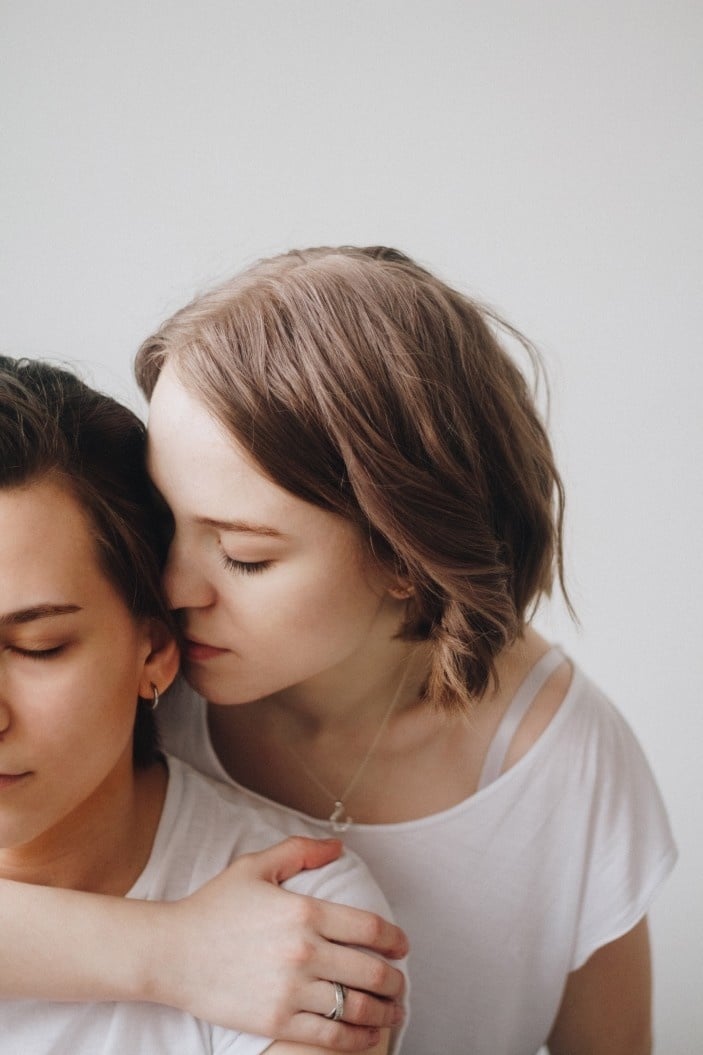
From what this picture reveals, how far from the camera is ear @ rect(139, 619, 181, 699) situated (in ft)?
3.61

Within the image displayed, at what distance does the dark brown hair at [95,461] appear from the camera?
1.02 meters

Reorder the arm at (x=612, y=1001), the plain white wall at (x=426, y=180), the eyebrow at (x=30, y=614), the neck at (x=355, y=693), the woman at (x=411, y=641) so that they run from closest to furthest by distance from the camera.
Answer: the eyebrow at (x=30, y=614), the woman at (x=411, y=641), the neck at (x=355, y=693), the arm at (x=612, y=1001), the plain white wall at (x=426, y=180)

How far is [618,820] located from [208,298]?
2.62 feet

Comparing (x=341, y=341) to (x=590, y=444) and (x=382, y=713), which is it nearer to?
(x=382, y=713)

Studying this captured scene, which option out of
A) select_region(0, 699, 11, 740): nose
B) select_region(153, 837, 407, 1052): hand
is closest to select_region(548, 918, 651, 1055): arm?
select_region(153, 837, 407, 1052): hand

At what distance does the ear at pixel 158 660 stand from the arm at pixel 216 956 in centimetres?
20

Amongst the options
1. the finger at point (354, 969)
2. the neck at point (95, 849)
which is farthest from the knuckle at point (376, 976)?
the neck at point (95, 849)

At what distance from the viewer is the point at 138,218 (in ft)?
5.92

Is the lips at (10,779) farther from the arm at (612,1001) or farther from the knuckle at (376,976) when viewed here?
the arm at (612,1001)

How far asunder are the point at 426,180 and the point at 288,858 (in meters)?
1.22

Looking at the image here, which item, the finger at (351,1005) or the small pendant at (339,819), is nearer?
the finger at (351,1005)

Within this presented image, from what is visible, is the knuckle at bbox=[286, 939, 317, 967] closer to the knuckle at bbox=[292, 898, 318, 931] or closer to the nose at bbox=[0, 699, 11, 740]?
the knuckle at bbox=[292, 898, 318, 931]

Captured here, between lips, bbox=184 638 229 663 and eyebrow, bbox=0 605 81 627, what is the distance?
19cm

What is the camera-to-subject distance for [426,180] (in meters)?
1.89
